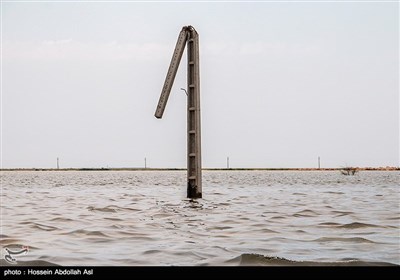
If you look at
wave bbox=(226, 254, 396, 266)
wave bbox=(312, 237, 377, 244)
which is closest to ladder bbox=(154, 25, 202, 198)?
wave bbox=(312, 237, 377, 244)

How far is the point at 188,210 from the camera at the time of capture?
1695cm

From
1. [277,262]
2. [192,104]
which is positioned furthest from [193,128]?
[277,262]

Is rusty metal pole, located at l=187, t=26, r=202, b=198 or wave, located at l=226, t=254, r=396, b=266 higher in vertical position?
rusty metal pole, located at l=187, t=26, r=202, b=198

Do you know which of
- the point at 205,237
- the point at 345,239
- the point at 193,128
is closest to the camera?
the point at 345,239

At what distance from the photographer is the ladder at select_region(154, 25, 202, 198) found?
19.6 meters

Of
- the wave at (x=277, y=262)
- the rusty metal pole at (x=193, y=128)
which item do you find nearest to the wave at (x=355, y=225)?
the wave at (x=277, y=262)

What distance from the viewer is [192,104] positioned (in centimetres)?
1981

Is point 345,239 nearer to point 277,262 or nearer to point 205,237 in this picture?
point 205,237

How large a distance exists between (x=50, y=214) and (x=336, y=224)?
841cm

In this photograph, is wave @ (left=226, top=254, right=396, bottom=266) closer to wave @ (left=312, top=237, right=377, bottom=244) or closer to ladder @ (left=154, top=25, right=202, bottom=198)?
wave @ (left=312, top=237, right=377, bottom=244)

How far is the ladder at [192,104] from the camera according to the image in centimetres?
1964
